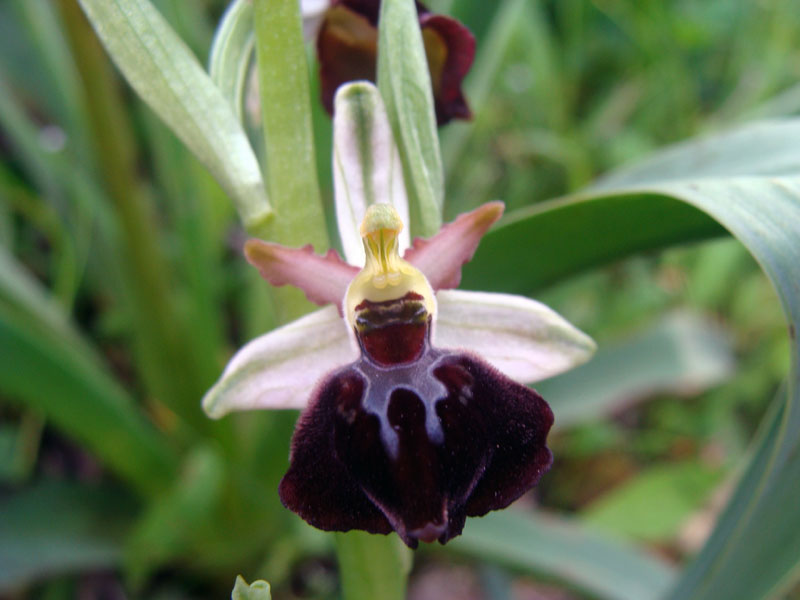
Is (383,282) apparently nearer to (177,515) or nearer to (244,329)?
(177,515)

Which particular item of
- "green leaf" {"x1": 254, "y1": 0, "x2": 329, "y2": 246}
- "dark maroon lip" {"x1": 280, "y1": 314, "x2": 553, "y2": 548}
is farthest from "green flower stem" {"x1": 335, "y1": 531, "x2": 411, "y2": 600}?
"green leaf" {"x1": 254, "y1": 0, "x2": 329, "y2": 246}

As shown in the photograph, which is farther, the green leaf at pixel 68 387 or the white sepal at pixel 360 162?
the green leaf at pixel 68 387

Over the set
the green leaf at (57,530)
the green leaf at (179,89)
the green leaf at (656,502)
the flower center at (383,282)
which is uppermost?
the green leaf at (179,89)

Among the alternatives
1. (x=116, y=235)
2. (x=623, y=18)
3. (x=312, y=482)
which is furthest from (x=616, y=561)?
(x=623, y=18)

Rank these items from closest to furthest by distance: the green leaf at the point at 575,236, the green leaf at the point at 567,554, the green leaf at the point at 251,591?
1. the green leaf at the point at 251,591
2. the green leaf at the point at 575,236
3. the green leaf at the point at 567,554

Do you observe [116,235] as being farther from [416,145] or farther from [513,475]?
[513,475]

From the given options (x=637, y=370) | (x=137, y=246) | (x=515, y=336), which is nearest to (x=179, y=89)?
(x=515, y=336)

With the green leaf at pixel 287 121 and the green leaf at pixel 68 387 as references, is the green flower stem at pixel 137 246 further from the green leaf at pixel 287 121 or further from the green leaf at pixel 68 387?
the green leaf at pixel 287 121

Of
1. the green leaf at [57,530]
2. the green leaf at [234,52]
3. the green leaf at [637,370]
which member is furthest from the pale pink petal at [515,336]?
the green leaf at [57,530]
